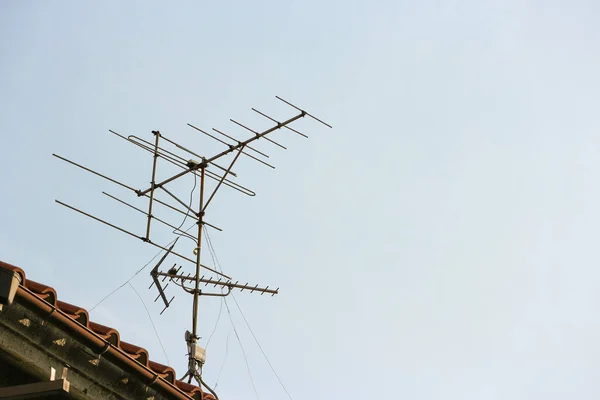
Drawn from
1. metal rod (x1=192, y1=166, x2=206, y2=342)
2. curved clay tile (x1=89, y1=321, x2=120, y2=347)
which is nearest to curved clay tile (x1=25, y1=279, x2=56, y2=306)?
curved clay tile (x1=89, y1=321, x2=120, y2=347)

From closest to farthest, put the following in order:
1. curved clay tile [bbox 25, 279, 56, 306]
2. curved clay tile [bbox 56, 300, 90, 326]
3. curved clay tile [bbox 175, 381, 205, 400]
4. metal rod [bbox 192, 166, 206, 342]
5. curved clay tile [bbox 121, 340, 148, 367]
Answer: curved clay tile [bbox 25, 279, 56, 306] → curved clay tile [bbox 56, 300, 90, 326] → curved clay tile [bbox 121, 340, 148, 367] → curved clay tile [bbox 175, 381, 205, 400] → metal rod [bbox 192, 166, 206, 342]

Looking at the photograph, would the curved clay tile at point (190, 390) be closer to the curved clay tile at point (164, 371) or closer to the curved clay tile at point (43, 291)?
the curved clay tile at point (164, 371)

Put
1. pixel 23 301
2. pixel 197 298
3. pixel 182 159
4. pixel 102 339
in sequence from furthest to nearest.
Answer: pixel 182 159
pixel 197 298
pixel 102 339
pixel 23 301

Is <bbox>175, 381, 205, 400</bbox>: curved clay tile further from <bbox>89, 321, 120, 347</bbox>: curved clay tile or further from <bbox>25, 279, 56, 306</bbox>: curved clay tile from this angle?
<bbox>25, 279, 56, 306</bbox>: curved clay tile

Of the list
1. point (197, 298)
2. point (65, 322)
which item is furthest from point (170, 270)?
point (65, 322)

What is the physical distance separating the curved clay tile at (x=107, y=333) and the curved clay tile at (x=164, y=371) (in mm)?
581

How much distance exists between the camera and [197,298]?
42.2ft

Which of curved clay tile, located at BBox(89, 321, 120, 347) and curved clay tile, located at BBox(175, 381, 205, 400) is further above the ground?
curved clay tile, located at BBox(175, 381, 205, 400)

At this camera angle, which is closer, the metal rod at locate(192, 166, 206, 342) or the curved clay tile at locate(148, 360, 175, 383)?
the curved clay tile at locate(148, 360, 175, 383)

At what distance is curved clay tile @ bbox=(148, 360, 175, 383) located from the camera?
8.20 m

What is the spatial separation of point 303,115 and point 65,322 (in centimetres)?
731

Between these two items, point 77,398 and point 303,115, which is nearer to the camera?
point 77,398

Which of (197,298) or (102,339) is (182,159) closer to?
(197,298)

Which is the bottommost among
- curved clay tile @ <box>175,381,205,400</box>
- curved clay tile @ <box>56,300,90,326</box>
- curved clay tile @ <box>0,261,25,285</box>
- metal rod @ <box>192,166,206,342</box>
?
curved clay tile @ <box>0,261,25,285</box>
